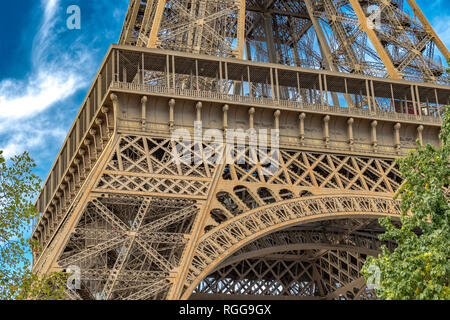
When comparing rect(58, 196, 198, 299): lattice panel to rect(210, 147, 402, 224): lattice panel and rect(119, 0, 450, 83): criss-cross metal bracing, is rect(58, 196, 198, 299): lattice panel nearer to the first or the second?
rect(210, 147, 402, 224): lattice panel

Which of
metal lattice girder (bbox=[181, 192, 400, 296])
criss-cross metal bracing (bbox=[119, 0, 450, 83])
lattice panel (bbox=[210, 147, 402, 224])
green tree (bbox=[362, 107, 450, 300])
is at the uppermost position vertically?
criss-cross metal bracing (bbox=[119, 0, 450, 83])

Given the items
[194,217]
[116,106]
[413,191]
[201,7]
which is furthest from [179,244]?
[201,7]

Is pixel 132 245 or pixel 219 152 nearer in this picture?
pixel 132 245

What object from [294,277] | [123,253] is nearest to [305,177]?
[123,253]

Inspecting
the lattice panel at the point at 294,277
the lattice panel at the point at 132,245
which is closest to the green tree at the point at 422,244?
the lattice panel at the point at 132,245

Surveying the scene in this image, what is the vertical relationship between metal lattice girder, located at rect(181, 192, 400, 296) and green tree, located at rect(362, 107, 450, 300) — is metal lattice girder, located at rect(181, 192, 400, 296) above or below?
above

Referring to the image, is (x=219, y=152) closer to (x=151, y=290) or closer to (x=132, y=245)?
(x=132, y=245)

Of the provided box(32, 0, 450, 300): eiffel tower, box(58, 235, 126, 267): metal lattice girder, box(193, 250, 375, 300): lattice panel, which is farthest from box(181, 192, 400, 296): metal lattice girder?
box(193, 250, 375, 300): lattice panel
